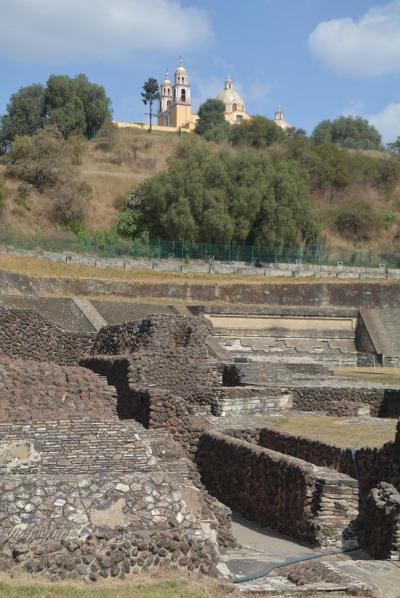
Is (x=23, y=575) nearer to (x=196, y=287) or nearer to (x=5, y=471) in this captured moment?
(x=5, y=471)

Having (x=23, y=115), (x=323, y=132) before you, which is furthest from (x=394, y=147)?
(x=23, y=115)

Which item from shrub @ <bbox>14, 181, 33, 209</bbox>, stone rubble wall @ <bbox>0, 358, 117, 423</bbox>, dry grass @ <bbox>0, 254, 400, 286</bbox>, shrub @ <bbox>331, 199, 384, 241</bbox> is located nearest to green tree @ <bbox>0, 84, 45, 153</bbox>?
shrub @ <bbox>14, 181, 33, 209</bbox>

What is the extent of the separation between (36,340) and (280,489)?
10.3 m

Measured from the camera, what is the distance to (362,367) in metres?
34.2

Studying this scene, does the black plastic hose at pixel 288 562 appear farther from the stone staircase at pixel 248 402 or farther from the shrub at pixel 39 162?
the shrub at pixel 39 162

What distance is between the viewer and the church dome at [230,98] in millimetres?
114375

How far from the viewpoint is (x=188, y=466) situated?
9516mm

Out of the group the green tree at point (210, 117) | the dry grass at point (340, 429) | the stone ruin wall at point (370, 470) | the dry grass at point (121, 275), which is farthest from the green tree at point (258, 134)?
the stone ruin wall at point (370, 470)

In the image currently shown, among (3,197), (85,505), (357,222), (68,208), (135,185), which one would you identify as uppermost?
(135,185)

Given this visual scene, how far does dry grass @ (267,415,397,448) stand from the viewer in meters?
13.2

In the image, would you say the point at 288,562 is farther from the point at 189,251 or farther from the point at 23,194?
the point at 23,194

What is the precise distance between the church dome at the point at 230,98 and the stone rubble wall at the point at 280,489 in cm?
10428

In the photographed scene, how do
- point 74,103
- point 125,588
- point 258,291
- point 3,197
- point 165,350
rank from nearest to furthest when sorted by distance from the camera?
1. point 125,588
2. point 165,350
3. point 258,291
4. point 3,197
5. point 74,103

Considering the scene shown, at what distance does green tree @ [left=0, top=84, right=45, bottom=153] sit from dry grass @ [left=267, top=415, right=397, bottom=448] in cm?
5990
